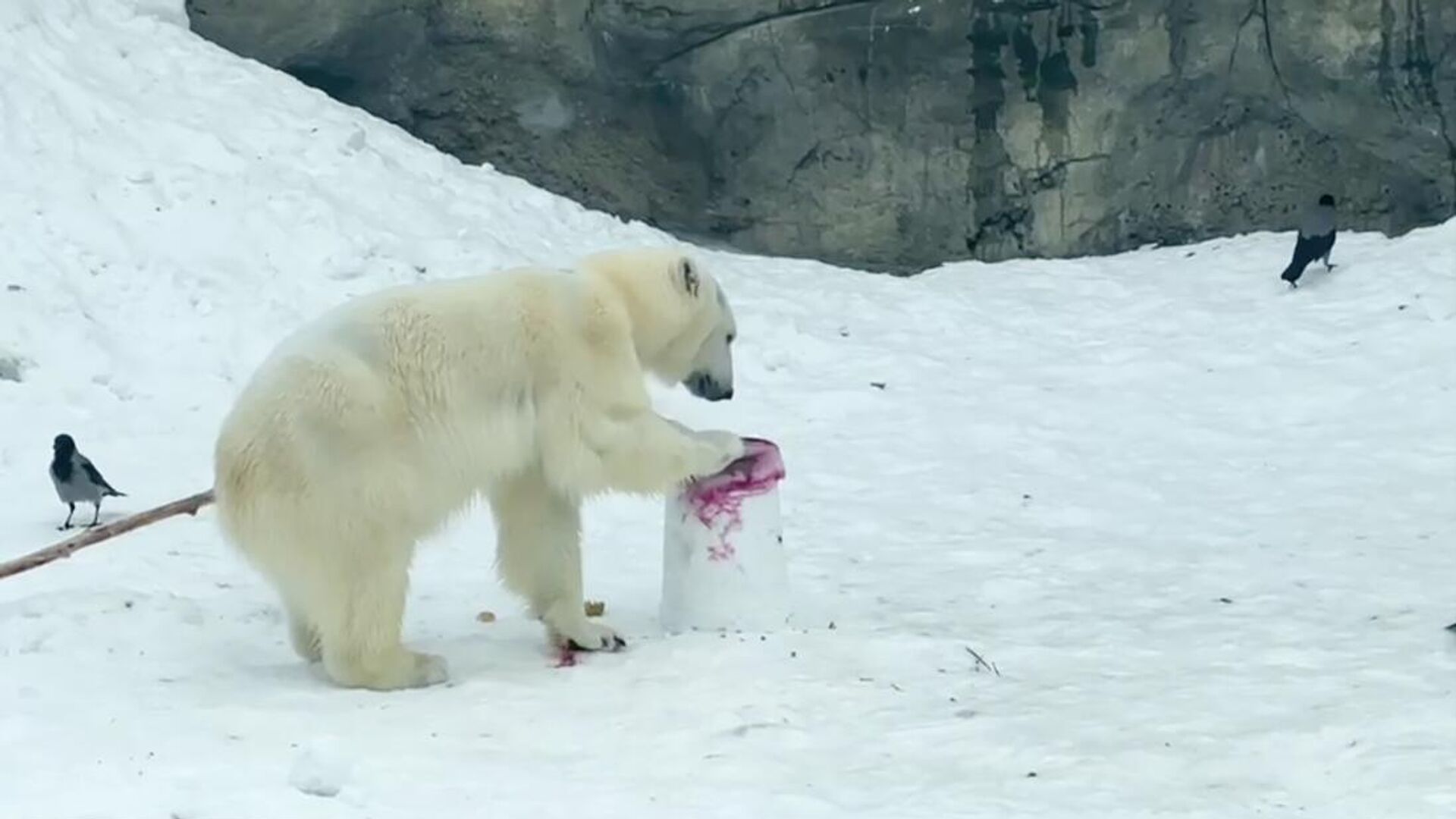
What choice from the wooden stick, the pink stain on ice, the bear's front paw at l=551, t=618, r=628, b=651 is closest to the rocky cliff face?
the wooden stick

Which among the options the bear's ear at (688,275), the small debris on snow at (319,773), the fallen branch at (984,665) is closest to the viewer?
the small debris on snow at (319,773)

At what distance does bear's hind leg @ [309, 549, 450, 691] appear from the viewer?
5.16 meters

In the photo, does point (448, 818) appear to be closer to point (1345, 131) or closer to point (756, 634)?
point (756, 634)

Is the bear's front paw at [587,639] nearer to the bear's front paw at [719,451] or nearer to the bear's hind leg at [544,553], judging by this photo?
the bear's hind leg at [544,553]

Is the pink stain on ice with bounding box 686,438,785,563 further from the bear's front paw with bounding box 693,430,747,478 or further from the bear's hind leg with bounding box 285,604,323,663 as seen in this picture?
the bear's hind leg with bounding box 285,604,323,663

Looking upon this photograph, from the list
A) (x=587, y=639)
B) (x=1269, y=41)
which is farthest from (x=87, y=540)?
(x=1269, y=41)

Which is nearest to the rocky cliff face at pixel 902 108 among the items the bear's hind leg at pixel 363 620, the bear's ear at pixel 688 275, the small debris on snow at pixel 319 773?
the bear's ear at pixel 688 275

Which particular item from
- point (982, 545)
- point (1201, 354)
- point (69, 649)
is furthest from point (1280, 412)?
point (69, 649)

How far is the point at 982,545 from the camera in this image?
7387mm

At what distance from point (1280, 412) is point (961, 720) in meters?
5.24

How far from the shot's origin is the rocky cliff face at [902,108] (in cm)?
1284

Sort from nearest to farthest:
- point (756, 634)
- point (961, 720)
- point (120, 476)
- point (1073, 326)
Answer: point (961, 720)
point (756, 634)
point (120, 476)
point (1073, 326)

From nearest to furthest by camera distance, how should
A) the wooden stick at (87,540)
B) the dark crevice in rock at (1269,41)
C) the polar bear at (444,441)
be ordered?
the polar bear at (444,441) → the wooden stick at (87,540) → the dark crevice in rock at (1269,41)

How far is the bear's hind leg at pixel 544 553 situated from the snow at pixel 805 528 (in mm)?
142
